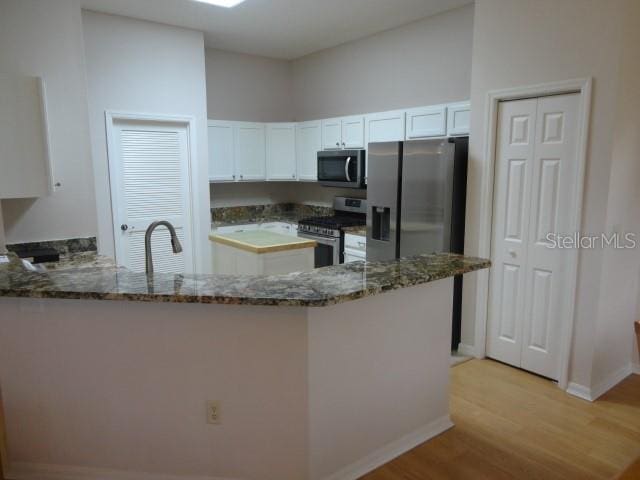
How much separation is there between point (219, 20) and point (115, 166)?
5.61 ft

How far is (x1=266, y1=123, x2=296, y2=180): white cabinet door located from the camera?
567 centimetres

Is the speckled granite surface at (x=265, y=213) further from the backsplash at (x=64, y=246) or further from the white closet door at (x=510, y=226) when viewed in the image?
the white closet door at (x=510, y=226)

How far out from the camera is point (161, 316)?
190cm

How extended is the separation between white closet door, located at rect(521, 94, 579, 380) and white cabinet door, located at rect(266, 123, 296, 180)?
3225 mm

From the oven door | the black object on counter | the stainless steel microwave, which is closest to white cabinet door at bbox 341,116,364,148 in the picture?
the stainless steel microwave

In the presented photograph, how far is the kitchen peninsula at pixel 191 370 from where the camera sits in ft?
6.19

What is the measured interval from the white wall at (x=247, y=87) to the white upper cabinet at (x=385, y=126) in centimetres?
180

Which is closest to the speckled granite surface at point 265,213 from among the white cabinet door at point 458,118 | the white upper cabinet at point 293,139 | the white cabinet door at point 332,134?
the white upper cabinet at point 293,139

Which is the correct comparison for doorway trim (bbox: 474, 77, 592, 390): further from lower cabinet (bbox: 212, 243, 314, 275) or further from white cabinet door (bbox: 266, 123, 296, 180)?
white cabinet door (bbox: 266, 123, 296, 180)

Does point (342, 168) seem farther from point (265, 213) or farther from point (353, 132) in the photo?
point (265, 213)

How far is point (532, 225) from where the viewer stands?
3168mm

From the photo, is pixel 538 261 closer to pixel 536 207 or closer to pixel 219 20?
pixel 536 207

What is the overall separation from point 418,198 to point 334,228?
136 cm

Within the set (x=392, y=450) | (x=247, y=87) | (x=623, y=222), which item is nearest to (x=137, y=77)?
(x=247, y=87)
